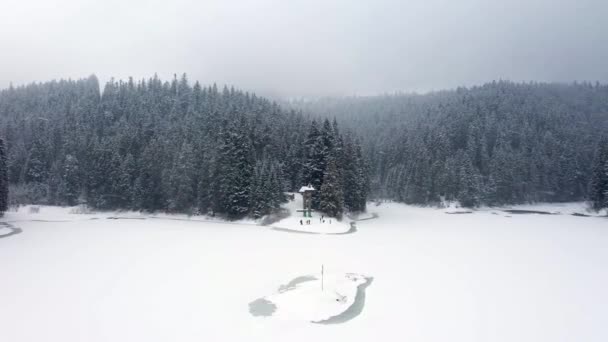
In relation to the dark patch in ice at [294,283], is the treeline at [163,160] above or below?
above

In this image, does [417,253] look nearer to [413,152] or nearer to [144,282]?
[144,282]

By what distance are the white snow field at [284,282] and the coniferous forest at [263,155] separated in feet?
62.1

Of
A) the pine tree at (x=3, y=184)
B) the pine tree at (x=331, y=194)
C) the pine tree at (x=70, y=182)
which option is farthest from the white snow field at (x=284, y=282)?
the pine tree at (x=70, y=182)

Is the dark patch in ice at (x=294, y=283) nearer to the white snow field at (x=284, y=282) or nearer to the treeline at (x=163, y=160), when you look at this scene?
the white snow field at (x=284, y=282)

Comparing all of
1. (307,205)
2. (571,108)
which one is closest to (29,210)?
(307,205)

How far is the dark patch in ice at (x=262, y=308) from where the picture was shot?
1956cm

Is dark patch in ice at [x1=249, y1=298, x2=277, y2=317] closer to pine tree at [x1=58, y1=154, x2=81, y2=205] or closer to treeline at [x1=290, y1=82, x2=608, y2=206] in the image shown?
treeline at [x1=290, y1=82, x2=608, y2=206]

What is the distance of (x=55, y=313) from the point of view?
18.9 metres

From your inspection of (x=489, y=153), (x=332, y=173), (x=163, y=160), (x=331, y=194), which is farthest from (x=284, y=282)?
(x=489, y=153)

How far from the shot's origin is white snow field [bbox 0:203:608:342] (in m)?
17.5

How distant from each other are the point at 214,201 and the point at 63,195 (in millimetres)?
38071

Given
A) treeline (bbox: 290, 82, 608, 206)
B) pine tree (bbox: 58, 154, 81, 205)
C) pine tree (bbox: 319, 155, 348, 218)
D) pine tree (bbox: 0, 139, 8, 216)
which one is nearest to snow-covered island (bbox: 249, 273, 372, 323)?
pine tree (bbox: 319, 155, 348, 218)

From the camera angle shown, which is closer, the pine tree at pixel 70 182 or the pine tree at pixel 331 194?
the pine tree at pixel 331 194

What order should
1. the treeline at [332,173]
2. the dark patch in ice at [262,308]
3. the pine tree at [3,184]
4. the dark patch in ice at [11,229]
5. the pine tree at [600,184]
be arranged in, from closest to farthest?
the dark patch in ice at [262,308] < the dark patch in ice at [11,229] < the pine tree at [3,184] < the treeline at [332,173] < the pine tree at [600,184]
